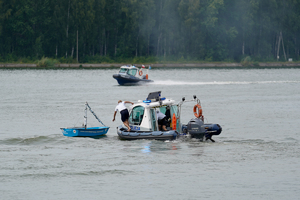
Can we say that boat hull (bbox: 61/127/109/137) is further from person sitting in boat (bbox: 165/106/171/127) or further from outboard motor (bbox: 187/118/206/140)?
outboard motor (bbox: 187/118/206/140)

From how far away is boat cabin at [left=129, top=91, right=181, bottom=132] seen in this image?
27906 mm

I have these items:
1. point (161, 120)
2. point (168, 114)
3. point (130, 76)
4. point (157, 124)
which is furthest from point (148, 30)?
point (157, 124)

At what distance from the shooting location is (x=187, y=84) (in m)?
81.1

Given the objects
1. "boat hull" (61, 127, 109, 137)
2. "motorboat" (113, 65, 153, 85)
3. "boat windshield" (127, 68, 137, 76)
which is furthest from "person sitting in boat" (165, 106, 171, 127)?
"boat windshield" (127, 68, 137, 76)

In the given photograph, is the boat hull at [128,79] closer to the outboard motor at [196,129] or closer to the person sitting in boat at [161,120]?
the person sitting in boat at [161,120]

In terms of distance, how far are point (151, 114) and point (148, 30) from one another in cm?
10919

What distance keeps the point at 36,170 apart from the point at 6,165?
1.77 metres

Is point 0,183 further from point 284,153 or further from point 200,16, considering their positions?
point 200,16

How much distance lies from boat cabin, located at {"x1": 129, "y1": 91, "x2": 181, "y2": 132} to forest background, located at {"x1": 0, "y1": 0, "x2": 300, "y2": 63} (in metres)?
97.0

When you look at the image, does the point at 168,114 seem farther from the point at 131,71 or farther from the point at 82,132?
the point at 131,71

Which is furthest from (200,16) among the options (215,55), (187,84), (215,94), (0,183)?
(0,183)

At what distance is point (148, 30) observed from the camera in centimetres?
13550

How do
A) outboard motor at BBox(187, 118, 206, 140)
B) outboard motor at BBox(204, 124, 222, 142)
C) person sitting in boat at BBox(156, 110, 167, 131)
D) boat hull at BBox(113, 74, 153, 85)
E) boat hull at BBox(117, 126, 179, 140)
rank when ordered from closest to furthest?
boat hull at BBox(117, 126, 179, 140) → outboard motor at BBox(187, 118, 206, 140) → person sitting in boat at BBox(156, 110, 167, 131) → outboard motor at BBox(204, 124, 222, 142) → boat hull at BBox(113, 74, 153, 85)

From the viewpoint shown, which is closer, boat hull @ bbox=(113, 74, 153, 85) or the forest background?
boat hull @ bbox=(113, 74, 153, 85)
